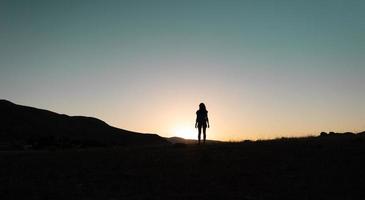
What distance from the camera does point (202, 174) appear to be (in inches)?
980

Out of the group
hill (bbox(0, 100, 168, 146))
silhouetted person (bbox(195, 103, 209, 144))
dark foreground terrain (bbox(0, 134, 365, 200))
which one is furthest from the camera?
hill (bbox(0, 100, 168, 146))

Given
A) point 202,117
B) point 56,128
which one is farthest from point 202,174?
point 56,128

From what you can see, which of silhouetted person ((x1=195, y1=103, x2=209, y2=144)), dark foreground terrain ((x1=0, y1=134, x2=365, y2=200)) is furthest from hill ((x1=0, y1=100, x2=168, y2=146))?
dark foreground terrain ((x1=0, y1=134, x2=365, y2=200))

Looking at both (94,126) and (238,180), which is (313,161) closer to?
(238,180)

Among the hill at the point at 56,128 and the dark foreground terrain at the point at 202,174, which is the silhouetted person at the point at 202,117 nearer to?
the dark foreground terrain at the point at 202,174

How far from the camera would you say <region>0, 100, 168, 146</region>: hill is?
7986cm

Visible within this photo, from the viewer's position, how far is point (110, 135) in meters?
95.7

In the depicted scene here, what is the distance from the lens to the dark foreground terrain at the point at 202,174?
71.1ft

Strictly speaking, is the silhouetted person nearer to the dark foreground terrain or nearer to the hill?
the dark foreground terrain

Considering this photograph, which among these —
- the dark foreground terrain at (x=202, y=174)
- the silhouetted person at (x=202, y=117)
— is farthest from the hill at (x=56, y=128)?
the dark foreground terrain at (x=202, y=174)

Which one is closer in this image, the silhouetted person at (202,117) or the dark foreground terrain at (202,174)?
the dark foreground terrain at (202,174)

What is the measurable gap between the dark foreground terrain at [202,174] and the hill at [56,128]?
45.1m

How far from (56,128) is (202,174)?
2670 inches

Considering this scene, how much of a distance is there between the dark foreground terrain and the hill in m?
45.1
